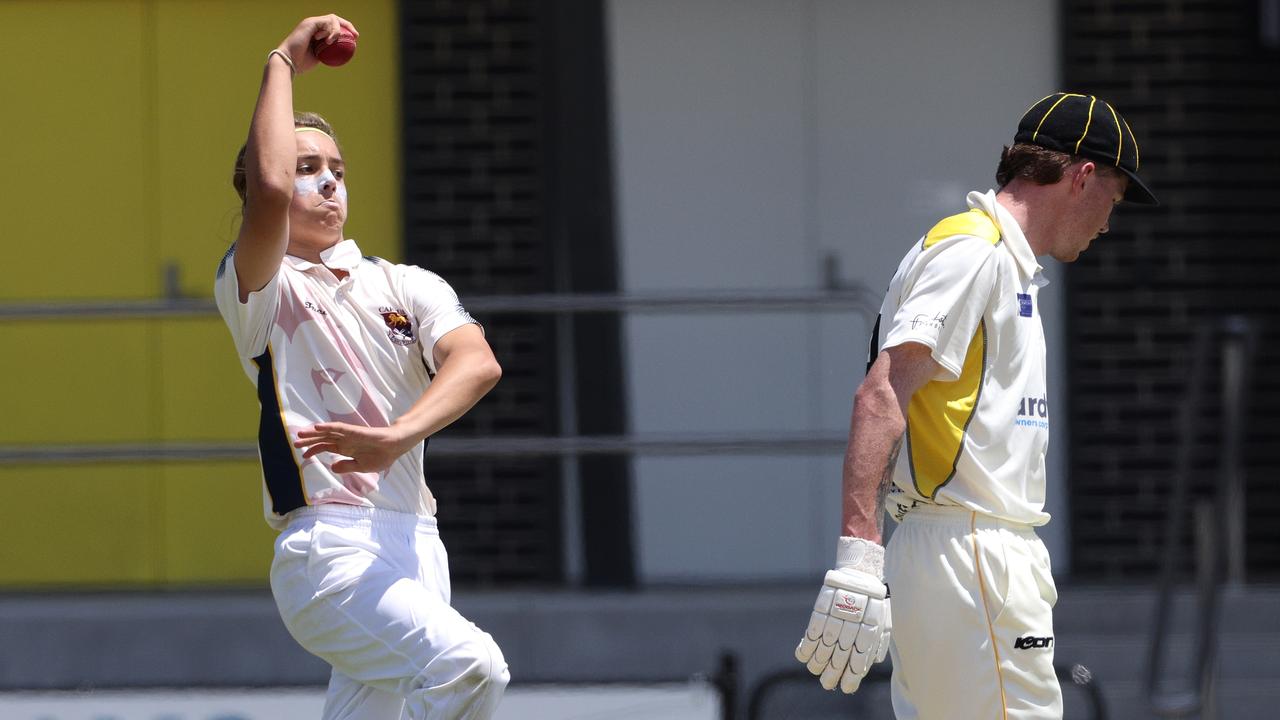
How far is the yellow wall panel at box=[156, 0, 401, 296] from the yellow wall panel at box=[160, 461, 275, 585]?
0.88 m

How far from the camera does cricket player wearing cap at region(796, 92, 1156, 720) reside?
3.23 meters

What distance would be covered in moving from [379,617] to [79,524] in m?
5.16

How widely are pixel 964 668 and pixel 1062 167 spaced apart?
3.31ft

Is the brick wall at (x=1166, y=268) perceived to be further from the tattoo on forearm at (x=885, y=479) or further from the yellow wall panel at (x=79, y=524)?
the tattoo on forearm at (x=885, y=479)

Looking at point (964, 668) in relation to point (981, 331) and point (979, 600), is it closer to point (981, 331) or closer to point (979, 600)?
point (979, 600)

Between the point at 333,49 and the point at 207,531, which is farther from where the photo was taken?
the point at 207,531

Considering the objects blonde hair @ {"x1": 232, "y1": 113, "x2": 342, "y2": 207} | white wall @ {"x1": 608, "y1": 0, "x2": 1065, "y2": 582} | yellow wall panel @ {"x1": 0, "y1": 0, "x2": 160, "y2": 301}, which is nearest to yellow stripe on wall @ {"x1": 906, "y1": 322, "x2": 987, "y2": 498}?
blonde hair @ {"x1": 232, "y1": 113, "x2": 342, "y2": 207}

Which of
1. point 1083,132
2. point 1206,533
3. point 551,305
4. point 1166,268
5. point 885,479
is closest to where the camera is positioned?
point 885,479

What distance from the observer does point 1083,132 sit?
346 cm

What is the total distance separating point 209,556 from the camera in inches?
323

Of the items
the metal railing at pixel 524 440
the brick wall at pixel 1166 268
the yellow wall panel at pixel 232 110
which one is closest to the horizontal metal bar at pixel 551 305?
the metal railing at pixel 524 440

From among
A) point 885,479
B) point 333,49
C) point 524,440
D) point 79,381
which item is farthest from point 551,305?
point 885,479

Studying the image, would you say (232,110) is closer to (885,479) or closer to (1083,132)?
(1083,132)

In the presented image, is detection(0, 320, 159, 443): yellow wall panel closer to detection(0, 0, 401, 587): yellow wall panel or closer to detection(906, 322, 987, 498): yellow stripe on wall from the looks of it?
detection(0, 0, 401, 587): yellow wall panel
